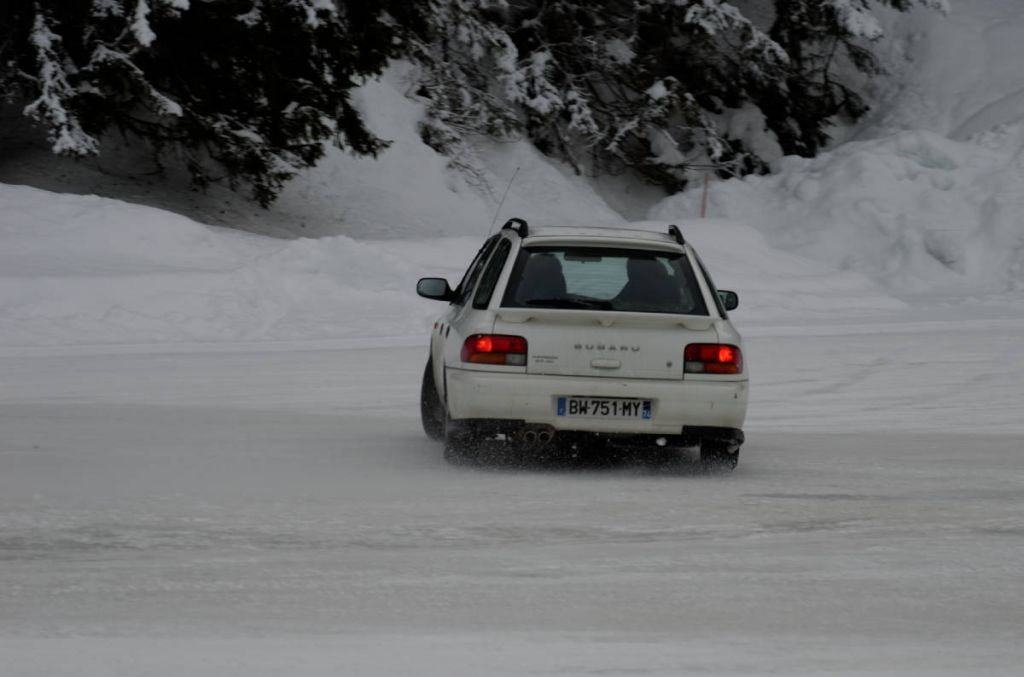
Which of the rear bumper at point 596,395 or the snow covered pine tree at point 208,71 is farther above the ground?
the rear bumper at point 596,395

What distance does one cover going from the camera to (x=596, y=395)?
8852 millimetres

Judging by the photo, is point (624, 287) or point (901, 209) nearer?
point (624, 287)

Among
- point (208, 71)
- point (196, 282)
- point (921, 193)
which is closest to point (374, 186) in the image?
point (208, 71)

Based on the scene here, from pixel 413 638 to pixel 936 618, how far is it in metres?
1.82

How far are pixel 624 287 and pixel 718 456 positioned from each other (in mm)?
1097

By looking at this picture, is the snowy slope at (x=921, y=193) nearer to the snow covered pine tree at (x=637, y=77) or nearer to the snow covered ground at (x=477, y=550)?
the snow covered pine tree at (x=637, y=77)

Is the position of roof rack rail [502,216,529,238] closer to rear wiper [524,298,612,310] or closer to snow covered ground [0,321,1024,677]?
rear wiper [524,298,612,310]

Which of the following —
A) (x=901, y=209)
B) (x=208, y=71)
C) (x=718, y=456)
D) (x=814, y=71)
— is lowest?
(x=901, y=209)

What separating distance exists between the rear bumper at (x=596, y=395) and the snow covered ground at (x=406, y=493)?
12.7 inches

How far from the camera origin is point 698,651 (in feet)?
17.3

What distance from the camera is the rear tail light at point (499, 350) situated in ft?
29.2

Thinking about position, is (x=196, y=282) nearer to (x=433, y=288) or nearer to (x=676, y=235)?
(x=433, y=288)

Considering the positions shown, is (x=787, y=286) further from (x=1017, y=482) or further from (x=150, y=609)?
(x=150, y=609)

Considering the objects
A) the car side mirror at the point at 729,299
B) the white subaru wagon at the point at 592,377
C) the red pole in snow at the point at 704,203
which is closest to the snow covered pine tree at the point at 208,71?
the red pole in snow at the point at 704,203
